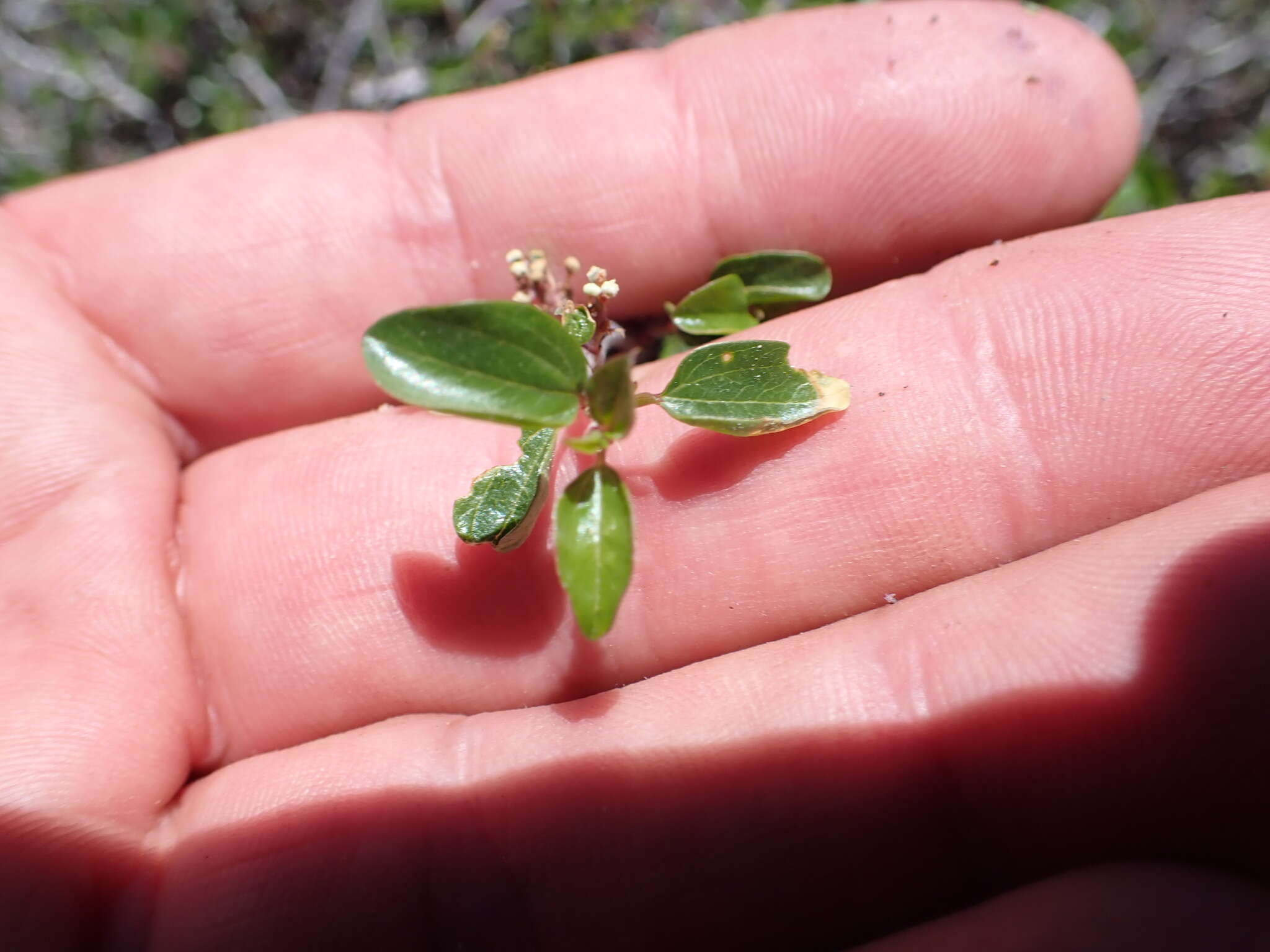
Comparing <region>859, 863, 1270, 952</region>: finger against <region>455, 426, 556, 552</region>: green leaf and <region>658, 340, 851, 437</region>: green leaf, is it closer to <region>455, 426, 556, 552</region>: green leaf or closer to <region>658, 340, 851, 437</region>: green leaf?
<region>658, 340, 851, 437</region>: green leaf

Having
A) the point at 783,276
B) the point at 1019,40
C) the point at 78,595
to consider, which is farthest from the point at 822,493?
the point at 78,595

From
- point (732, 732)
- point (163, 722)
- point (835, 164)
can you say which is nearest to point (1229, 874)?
point (732, 732)

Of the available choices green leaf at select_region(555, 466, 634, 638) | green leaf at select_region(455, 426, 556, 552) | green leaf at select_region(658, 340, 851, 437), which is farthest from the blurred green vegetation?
green leaf at select_region(555, 466, 634, 638)

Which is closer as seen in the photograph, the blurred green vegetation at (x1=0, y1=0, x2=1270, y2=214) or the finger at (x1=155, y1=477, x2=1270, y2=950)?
the finger at (x1=155, y1=477, x2=1270, y2=950)

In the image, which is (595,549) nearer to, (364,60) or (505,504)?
(505,504)

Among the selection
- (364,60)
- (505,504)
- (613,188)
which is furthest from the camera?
(364,60)

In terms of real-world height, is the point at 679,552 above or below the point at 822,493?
below
